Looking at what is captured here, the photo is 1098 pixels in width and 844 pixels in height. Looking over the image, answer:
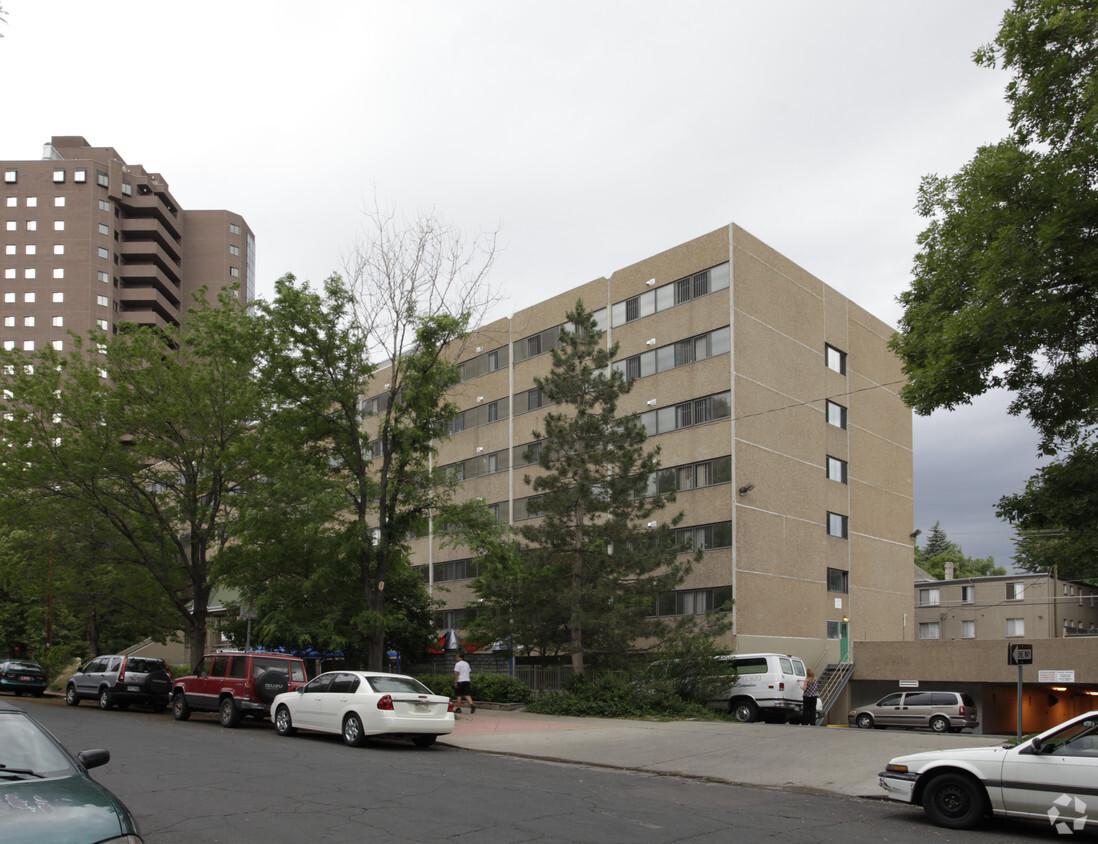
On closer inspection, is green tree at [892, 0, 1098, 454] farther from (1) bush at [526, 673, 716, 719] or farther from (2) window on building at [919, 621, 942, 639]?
(2) window on building at [919, 621, 942, 639]

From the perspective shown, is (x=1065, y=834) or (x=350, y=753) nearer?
(x=1065, y=834)

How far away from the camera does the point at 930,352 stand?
18016 mm

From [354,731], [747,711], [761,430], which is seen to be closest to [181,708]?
[354,731]

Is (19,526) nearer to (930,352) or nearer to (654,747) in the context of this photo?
(654,747)

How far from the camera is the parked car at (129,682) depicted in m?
26.8

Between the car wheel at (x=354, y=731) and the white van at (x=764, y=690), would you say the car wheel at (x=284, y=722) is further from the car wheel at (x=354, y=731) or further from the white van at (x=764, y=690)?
the white van at (x=764, y=690)

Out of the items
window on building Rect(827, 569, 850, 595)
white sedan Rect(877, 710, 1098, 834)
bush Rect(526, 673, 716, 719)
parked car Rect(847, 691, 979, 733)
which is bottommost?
parked car Rect(847, 691, 979, 733)

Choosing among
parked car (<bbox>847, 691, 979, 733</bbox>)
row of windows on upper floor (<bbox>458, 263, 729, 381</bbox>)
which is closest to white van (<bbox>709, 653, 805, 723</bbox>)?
parked car (<bbox>847, 691, 979, 733</bbox>)

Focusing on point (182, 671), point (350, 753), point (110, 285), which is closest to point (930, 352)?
point (350, 753)

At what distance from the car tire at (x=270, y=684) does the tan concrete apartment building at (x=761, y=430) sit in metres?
11.9

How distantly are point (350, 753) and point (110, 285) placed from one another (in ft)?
300

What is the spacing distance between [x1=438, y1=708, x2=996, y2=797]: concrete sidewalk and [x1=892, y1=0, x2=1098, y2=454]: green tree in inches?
260

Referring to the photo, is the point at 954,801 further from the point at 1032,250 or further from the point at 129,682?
the point at 129,682

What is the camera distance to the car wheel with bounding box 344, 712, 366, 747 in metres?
17.4
